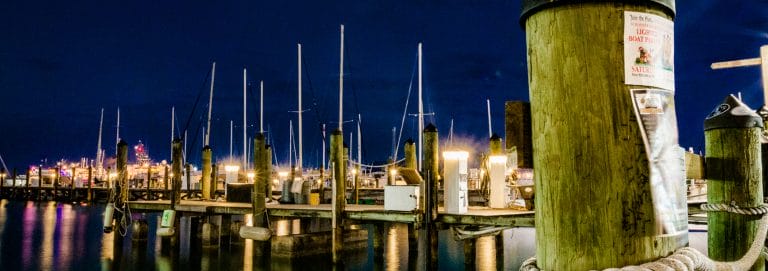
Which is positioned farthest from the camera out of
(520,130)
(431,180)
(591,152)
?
(431,180)

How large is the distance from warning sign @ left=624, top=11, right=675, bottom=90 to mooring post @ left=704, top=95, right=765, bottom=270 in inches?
61.5

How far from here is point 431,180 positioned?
42.6 feet

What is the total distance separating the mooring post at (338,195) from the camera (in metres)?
15.8

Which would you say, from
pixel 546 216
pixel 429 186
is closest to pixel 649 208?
pixel 546 216

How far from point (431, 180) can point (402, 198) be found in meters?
1.41

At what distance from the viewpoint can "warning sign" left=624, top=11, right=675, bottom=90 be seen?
211 centimetres

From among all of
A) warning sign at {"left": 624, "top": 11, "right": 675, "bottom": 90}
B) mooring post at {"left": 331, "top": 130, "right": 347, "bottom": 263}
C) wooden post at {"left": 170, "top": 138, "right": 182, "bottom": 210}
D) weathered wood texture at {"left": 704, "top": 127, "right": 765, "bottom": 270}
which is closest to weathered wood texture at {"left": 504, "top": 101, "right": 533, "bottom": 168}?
warning sign at {"left": 624, "top": 11, "right": 675, "bottom": 90}

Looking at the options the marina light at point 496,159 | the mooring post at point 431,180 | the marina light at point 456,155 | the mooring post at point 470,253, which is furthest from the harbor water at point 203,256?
the marina light at point 456,155

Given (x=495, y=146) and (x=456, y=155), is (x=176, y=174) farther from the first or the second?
(x=456, y=155)

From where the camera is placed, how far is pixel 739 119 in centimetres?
343

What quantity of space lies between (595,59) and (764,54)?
9051mm

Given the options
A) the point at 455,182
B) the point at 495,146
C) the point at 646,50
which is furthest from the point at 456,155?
the point at 646,50

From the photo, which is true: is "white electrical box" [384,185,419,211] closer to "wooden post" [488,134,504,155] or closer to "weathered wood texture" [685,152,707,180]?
"wooden post" [488,134,504,155]

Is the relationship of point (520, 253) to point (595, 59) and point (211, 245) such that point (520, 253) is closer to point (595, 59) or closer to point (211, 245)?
point (211, 245)
